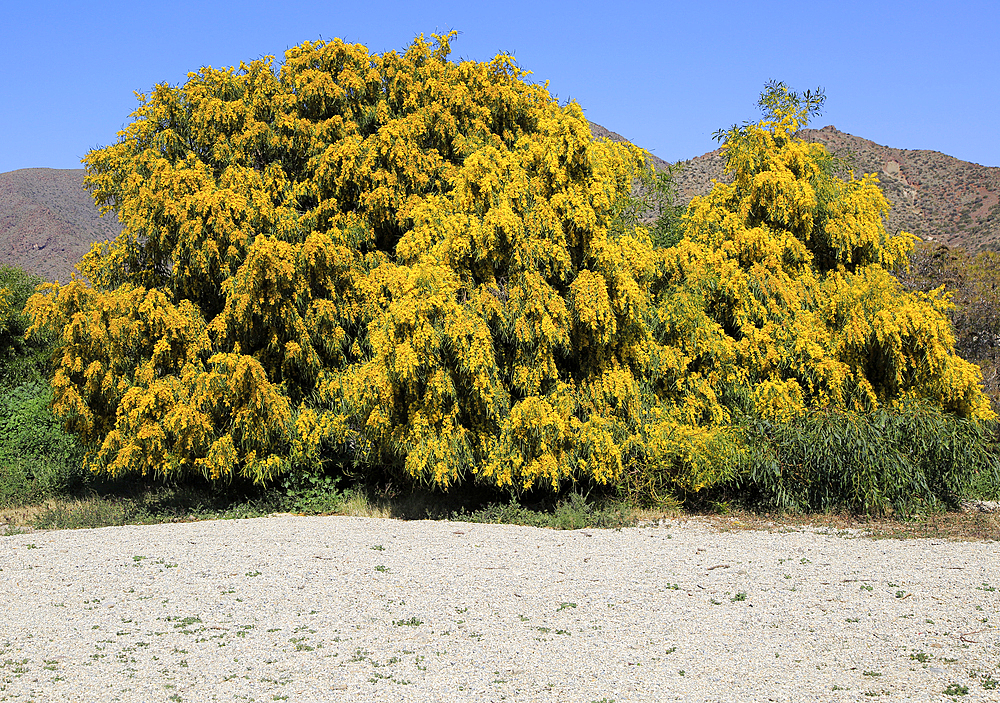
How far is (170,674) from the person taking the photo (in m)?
5.64

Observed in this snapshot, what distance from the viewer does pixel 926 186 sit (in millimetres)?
48219

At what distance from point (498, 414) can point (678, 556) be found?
12.3ft

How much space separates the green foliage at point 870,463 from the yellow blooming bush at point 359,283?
7.34ft

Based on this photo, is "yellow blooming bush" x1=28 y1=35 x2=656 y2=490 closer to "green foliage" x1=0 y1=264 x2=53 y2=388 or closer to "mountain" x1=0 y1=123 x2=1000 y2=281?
"green foliage" x1=0 y1=264 x2=53 y2=388

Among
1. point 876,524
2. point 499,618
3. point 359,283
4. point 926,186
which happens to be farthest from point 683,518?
point 926,186

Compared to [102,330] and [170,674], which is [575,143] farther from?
[170,674]

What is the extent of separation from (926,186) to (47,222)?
2531 inches

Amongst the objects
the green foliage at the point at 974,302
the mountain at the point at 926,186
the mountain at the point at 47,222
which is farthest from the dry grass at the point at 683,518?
the mountain at the point at 47,222

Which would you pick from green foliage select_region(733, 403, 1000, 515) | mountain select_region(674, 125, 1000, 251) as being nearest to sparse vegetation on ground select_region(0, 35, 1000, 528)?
green foliage select_region(733, 403, 1000, 515)

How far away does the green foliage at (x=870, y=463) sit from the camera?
11234mm

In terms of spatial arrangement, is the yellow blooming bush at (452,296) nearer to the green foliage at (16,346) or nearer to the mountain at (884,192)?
the green foliage at (16,346)

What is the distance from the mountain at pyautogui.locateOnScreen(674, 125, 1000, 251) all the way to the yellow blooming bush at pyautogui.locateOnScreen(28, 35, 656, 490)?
25.8 m

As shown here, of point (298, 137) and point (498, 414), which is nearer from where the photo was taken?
point (498, 414)

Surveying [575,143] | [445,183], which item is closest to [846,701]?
[575,143]
